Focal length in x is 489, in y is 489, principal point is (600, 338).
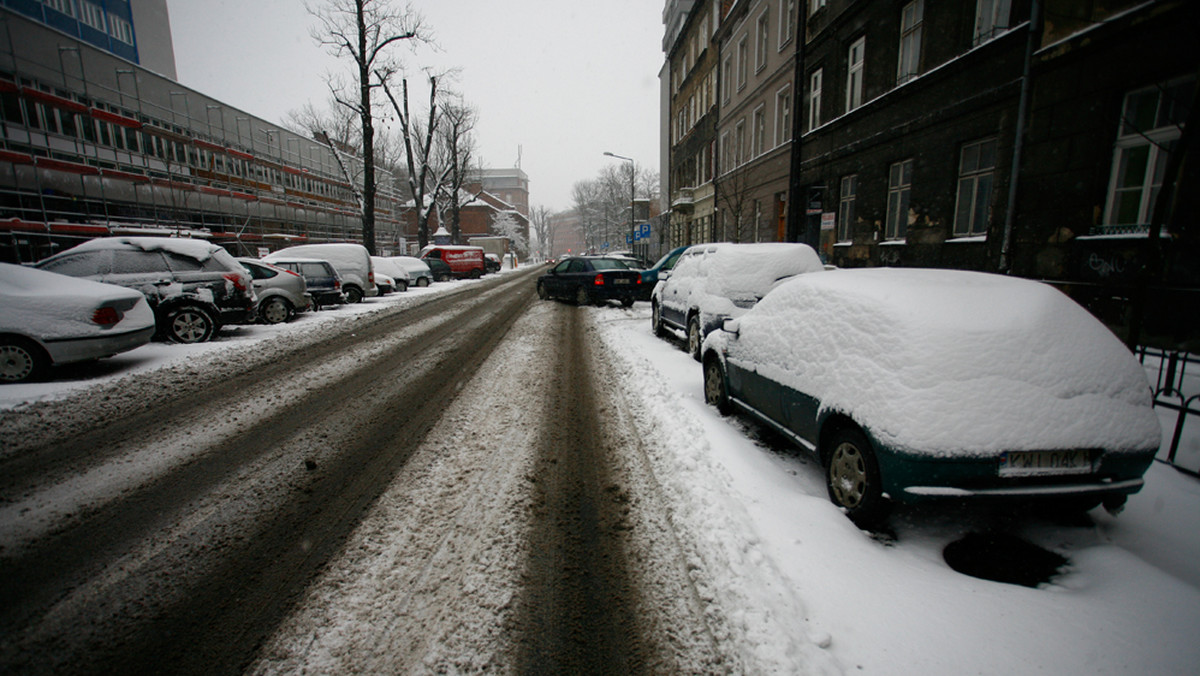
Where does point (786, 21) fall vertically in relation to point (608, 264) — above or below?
above

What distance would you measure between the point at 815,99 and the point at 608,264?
10580 millimetres

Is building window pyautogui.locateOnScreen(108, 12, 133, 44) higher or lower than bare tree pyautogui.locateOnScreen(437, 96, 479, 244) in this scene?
higher

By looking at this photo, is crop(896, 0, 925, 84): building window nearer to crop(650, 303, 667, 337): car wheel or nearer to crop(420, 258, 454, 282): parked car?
crop(650, 303, 667, 337): car wheel

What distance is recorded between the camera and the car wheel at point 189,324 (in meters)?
9.20

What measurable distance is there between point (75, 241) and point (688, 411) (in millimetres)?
26344

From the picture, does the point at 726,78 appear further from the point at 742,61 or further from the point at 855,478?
the point at 855,478

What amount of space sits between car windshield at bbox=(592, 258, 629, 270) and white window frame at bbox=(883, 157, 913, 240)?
754 centimetres

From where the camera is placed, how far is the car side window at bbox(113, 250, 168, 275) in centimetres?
873

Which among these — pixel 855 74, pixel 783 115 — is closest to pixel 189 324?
pixel 855 74

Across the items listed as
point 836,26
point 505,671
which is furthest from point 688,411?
point 836,26

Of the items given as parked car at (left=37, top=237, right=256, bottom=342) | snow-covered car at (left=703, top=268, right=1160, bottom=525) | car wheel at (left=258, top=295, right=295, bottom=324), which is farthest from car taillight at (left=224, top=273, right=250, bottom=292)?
snow-covered car at (left=703, top=268, right=1160, bottom=525)

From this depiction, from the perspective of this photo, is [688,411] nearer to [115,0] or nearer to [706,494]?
[706,494]

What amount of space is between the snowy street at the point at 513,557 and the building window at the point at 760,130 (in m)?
20.1

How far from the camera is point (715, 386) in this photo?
5.66 m
